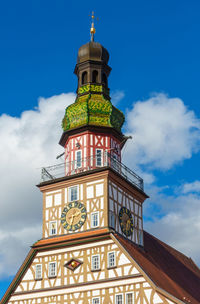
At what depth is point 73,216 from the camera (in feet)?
132

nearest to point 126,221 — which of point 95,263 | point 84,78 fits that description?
point 95,263

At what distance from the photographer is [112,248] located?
37.9 metres

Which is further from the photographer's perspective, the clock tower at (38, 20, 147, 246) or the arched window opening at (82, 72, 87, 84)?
the arched window opening at (82, 72, 87, 84)

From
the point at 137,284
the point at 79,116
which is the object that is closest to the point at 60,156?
the point at 79,116

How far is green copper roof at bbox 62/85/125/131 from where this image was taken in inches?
1729

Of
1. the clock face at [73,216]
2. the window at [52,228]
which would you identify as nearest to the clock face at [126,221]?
the clock face at [73,216]

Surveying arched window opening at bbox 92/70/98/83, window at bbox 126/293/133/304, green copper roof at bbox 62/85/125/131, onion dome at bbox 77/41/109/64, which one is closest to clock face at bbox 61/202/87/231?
window at bbox 126/293/133/304

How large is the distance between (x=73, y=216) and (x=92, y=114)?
8200mm

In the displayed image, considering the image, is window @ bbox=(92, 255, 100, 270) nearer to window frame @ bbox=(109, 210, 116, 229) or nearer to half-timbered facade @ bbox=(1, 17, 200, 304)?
half-timbered facade @ bbox=(1, 17, 200, 304)

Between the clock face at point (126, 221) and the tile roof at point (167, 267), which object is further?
the clock face at point (126, 221)

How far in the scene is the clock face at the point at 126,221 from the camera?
40.4 m

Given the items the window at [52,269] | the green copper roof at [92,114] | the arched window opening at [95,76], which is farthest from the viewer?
the arched window opening at [95,76]

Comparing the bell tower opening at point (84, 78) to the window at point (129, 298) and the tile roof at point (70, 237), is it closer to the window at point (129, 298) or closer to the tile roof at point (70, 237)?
the tile roof at point (70, 237)

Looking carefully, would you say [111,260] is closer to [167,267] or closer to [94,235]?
[94,235]
